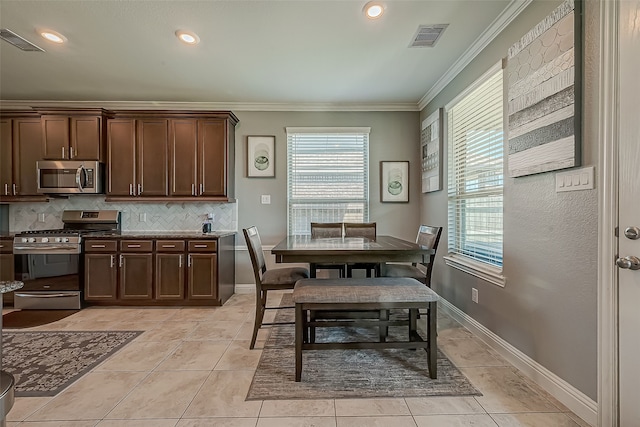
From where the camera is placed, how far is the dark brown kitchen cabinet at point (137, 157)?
3.62 metres

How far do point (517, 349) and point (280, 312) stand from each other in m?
2.19

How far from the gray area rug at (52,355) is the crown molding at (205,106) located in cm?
279

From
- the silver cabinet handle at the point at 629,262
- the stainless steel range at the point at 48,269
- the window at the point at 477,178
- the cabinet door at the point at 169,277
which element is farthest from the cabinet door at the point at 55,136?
the silver cabinet handle at the point at 629,262

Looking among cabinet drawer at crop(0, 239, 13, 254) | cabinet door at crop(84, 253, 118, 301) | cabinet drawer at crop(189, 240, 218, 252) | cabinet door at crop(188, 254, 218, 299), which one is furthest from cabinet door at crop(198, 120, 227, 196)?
cabinet drawer at crop(0, 239, 13, 254)

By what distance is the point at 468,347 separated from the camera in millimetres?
2404

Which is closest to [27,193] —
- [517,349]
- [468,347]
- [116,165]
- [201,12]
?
[116,165]

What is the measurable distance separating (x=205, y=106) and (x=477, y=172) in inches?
134

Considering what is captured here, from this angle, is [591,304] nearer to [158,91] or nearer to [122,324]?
[122,324]

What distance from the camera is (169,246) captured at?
11.1ft

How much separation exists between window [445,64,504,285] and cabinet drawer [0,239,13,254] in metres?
4.84

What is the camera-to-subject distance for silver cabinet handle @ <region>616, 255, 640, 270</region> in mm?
1304

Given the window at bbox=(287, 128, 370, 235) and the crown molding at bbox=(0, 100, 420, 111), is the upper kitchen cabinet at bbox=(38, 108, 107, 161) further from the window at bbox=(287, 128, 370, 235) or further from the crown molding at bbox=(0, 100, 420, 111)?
the window at bbox=(287, 128, 370, 235)

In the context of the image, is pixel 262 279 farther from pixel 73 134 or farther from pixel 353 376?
pixel 73 134

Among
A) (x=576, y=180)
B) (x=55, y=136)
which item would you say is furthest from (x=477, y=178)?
(x=55, y=136)
